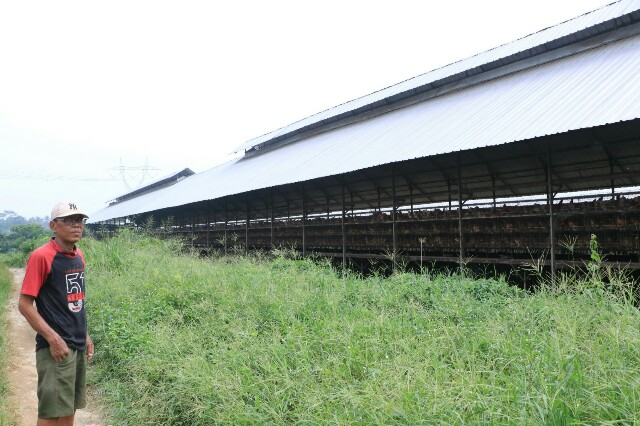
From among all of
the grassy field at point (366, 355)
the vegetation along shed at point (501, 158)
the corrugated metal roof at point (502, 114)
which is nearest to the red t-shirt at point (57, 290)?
the grassy field at point (366, 355)

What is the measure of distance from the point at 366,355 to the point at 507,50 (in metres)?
13.5

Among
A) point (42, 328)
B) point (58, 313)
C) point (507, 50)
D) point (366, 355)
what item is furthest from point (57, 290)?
point (507, 50)

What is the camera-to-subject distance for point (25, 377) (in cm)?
559

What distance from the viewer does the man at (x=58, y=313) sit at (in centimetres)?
314

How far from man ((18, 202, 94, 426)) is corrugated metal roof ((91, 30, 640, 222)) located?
A: 6.85 m

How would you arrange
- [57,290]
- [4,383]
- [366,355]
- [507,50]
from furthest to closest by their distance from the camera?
[507,50] → [4,383] → [366,355] → [57,290]

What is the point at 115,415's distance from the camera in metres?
4.20

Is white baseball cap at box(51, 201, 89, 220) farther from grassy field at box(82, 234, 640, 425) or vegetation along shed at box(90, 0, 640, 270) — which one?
vegetation along shed at box(90, 0, 640, 270)

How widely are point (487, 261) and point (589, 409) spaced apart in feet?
24.2

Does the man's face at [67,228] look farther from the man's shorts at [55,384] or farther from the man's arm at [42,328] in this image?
the man's shorts at [55,384]

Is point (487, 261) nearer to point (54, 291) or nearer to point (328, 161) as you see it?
point (328, 161)

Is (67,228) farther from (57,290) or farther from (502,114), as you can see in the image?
(502,114)

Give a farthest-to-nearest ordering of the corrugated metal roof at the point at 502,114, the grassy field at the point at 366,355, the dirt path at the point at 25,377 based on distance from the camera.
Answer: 1. the corrugated metal roof at the point at 502,114
2. the dirt path at the point at 25,377
3. the grassy field at the point at 366,355

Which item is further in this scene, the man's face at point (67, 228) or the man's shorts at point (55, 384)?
the man's face at point (67, 228)
